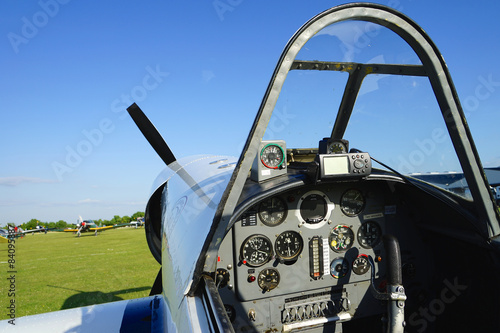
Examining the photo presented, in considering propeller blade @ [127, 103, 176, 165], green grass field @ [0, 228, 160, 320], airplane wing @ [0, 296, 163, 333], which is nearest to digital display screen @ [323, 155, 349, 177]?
airplane wing @ [0, 296, 163, 333]

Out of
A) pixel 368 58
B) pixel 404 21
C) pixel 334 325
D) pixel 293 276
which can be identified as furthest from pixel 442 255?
pixel 404 21

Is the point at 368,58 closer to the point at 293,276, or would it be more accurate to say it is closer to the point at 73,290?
the point at 293,276

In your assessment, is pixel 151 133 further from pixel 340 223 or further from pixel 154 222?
pixel 340 223

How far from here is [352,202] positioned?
308 centimetres

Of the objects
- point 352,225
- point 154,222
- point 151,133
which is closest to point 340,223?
point 352,225

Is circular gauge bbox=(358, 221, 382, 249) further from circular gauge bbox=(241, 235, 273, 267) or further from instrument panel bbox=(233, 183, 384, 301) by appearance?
circular gauge bbox=(241, 235, 273, 267)

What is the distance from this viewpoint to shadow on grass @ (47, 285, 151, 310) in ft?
18.1

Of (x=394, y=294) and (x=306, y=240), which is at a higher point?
(x=306, y=240)

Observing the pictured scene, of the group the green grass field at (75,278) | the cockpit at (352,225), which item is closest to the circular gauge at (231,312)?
the cockpit at (352,225)

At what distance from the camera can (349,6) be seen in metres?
1.64

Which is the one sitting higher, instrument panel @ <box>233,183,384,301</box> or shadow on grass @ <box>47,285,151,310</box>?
instrument panel @ <box>233,183,384,301</box>

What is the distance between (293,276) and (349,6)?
7.44 ft

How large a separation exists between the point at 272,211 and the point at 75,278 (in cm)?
644

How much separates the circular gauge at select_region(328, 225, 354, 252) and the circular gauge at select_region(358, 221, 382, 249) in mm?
117
